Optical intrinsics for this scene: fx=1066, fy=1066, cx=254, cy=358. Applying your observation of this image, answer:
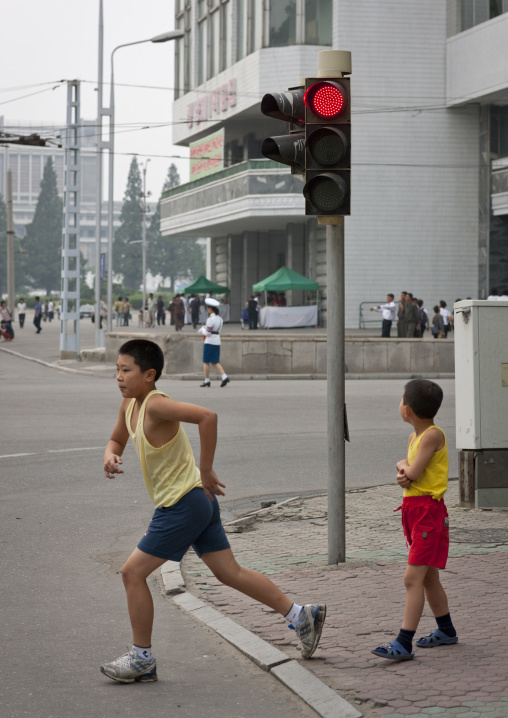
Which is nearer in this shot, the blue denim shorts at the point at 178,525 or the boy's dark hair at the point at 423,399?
the blue denim shorts at the point at 178,525

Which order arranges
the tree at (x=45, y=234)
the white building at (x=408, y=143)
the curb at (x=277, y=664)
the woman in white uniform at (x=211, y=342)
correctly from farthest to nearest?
1. the tree at (x=45, y=234)
2. the white building at (x=408, y=143)
3. the woman in white uniform at (x=211, y=342)
4. the curb at (x=277, y=664)

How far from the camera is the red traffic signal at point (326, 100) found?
619 cm

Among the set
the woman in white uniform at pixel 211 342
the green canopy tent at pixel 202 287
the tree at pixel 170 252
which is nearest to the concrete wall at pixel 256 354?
the woman in white uniform at pixel 211 342

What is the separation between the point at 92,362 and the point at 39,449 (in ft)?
63.3

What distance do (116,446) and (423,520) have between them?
1.37m

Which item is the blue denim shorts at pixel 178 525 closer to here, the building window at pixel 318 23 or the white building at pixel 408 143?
the white building at pixel 408 143

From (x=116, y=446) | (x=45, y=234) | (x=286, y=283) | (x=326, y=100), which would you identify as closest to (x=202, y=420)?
(x=116, y=446)

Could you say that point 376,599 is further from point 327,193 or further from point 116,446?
point 327,193

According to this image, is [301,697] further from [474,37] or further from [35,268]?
[35,268]

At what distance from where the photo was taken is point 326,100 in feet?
20.4

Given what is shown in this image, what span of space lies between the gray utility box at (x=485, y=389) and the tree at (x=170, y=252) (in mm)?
127344

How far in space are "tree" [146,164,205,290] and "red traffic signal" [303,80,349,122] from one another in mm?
128974

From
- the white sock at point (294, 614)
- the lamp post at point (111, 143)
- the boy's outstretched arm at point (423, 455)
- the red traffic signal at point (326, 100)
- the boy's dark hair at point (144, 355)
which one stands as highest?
the lamp post at point (111, 143)

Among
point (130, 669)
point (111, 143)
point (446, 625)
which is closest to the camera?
point (130, 669)
